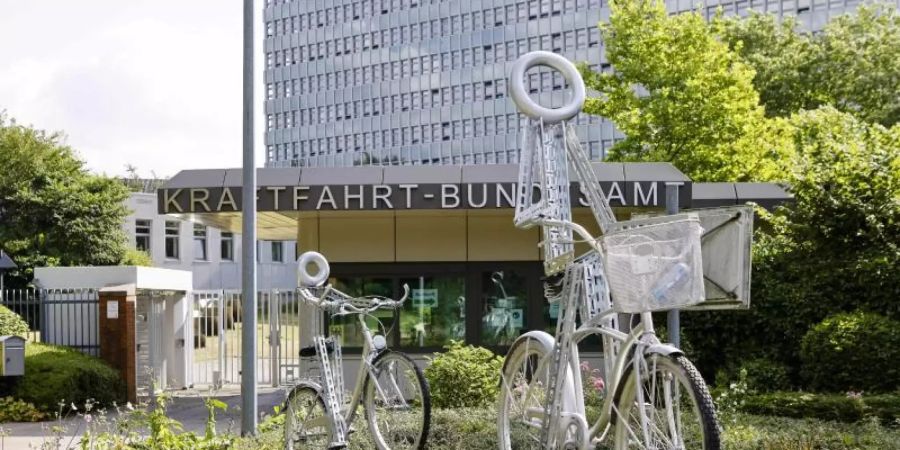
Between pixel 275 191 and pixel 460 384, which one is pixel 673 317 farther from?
pixel 275 191

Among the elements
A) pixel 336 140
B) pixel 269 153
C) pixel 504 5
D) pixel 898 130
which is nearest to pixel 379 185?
pixel 898 130

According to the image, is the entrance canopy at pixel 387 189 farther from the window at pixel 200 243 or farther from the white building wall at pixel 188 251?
the window at pixel 200 243

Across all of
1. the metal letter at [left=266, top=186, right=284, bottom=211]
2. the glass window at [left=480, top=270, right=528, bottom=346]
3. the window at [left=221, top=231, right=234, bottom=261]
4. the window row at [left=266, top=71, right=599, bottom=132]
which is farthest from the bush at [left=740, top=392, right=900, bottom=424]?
the window row at [left=266, top=71, right=599, bottom=132]

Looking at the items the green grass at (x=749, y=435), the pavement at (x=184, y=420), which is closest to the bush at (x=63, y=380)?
the pavement at (x=184, y=420)

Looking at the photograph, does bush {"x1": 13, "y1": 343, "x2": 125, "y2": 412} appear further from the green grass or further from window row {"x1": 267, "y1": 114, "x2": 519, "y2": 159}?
window row {"x1": 267, "y1": 114, "x2": 519, "y2": 159}

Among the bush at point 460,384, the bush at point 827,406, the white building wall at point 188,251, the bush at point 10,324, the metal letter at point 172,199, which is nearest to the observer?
the bush at point 827,406

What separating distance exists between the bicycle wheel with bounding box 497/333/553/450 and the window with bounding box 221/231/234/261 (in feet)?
164

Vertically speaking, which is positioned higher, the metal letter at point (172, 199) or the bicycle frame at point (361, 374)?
the metal letter at point (172, 199)

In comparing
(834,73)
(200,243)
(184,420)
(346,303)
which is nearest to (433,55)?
(200,243)

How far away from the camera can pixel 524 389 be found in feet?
24.9

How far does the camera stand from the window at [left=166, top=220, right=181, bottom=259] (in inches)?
2078

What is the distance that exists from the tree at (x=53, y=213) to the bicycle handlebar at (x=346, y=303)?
35713 millimetres

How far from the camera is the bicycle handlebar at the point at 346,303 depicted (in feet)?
29.2

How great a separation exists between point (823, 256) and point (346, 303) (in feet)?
26.4
